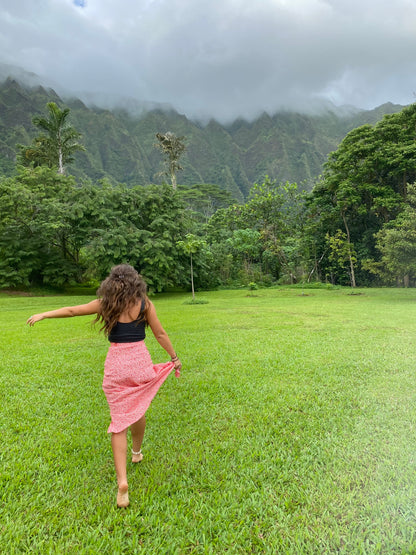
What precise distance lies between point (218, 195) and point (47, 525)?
5509cm

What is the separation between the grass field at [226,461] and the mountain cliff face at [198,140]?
6932 cm

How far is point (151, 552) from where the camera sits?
1596mm

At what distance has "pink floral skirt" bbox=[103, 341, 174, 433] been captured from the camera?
202 centimetres

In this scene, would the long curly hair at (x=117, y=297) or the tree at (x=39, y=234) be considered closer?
the long curly hair at (x=117, y=297)

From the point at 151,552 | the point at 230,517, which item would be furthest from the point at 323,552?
the point at 151,552

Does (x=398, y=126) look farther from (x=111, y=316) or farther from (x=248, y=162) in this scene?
(x=248, y=162)

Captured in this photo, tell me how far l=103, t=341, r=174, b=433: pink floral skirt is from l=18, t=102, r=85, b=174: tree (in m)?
31.5

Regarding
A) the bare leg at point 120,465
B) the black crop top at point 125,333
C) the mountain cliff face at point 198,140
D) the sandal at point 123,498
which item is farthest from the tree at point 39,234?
the mountain cliff face at point 198,140

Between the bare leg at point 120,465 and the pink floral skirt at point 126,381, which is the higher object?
the pink floral skirt at point 126,381

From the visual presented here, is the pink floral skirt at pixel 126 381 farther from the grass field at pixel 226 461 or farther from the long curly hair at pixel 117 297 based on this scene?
the grass field at pixel 226 461

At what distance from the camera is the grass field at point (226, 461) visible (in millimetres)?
1685

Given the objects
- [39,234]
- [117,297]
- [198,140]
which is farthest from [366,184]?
[198,140]

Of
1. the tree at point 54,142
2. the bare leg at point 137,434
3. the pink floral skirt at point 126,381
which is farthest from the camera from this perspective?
the tree at point 54,142

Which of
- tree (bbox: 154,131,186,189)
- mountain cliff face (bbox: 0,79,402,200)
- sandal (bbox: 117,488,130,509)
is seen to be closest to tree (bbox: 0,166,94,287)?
tree (bbox: 154,131,186,189)
